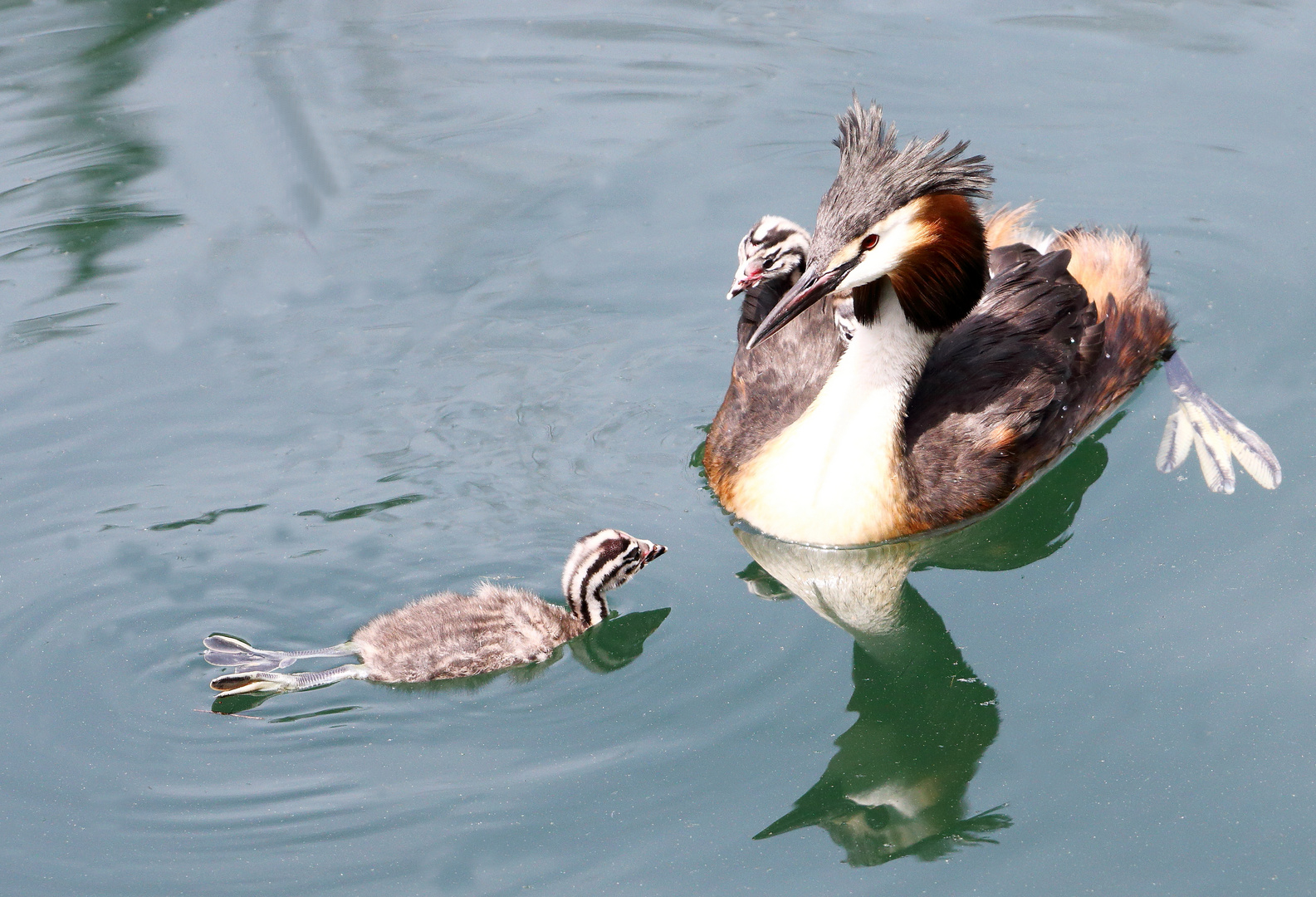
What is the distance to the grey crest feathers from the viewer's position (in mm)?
5441

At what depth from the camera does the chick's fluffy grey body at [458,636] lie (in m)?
5.19

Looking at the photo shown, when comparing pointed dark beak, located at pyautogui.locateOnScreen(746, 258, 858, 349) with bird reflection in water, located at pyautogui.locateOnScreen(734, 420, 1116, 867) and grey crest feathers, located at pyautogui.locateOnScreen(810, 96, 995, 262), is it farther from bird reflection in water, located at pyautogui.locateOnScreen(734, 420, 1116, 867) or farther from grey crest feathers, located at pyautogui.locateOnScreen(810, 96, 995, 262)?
bird reflection in water, located at pyautogui.locateOnScreen(734, 420, 1116, 867)

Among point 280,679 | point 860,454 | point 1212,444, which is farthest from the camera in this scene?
point 1212,444

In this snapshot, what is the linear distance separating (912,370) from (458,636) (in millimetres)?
2130

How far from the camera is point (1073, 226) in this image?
762 centimetres

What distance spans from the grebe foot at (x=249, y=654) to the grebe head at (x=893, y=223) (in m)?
A: 1.91

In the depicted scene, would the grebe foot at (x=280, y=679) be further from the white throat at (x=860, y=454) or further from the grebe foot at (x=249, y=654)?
the white throat at (x=860, y=454)

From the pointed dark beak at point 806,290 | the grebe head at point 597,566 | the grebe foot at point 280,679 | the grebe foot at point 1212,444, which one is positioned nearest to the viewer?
the grebe foot at point 280,679

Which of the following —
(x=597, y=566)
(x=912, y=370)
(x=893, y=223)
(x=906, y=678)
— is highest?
(x=893, y=223)

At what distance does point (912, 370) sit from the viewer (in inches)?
233

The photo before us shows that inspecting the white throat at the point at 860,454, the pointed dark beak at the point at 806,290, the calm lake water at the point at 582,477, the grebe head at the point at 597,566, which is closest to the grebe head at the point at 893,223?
the pointed dark beak at the point at 806,290

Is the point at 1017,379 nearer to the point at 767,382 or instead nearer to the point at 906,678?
the point at 767,382

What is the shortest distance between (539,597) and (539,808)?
41.1 inches

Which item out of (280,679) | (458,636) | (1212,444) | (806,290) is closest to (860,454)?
(806,290)
